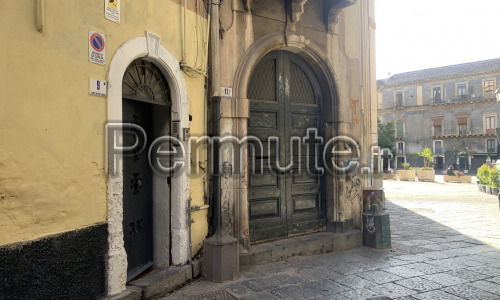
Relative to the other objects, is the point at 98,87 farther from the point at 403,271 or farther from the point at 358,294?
the point at 403,271

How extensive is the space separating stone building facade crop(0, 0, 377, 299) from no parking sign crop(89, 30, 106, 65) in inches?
0.5

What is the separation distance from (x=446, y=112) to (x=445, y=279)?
44.3 m

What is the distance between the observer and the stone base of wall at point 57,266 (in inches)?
115

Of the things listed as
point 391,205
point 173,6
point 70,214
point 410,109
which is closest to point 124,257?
point 70,214

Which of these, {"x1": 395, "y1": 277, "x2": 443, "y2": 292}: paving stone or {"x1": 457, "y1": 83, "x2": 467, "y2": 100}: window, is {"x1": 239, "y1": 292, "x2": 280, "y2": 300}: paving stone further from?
{"x1": 457, "y1": 83, "x2": 467, "y2": 100}: window

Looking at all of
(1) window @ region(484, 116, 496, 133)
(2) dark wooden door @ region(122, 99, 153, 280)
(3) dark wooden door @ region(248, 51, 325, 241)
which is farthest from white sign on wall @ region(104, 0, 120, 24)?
(1) window @ region(484, 116, 496, 133)

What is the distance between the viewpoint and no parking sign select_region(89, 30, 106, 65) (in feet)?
11.9

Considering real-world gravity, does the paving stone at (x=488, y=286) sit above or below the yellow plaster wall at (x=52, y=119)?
below

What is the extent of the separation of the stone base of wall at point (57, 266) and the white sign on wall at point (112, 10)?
87.3 inches

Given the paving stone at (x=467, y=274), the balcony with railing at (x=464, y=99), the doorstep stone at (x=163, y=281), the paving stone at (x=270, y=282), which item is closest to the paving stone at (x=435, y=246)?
the paving stone at (x=467, y=274)

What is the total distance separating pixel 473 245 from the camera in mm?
6828

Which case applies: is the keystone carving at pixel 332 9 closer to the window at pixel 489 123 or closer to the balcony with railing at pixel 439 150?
the window at pixel 489 123

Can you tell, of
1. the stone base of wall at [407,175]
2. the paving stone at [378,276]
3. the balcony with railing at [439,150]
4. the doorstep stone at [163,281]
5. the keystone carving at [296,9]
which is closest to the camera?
the doorstep stone at [163,281]

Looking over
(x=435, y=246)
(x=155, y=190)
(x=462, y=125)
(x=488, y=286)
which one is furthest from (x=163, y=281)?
(x=462, y=125)
